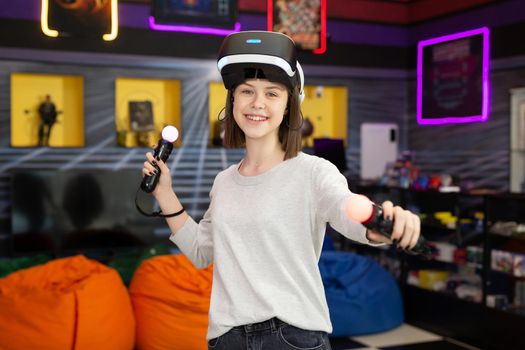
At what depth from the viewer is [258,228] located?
1.73m

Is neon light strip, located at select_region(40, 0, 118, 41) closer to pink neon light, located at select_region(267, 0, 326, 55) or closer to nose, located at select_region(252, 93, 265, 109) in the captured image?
pink neon light, located at select_region(267, 0, 326, 55)

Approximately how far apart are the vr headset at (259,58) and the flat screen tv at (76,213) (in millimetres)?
4593

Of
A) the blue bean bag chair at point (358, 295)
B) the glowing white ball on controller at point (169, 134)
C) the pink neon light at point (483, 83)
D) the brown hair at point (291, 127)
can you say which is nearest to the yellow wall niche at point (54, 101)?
the blue bean bag chair at point (358, 295)

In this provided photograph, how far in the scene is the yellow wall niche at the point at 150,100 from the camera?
21.6ft

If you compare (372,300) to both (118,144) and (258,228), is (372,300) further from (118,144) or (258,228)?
(258,228)

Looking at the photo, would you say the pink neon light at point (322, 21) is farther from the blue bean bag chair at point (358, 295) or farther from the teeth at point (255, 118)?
the teeth at point (255, 118)

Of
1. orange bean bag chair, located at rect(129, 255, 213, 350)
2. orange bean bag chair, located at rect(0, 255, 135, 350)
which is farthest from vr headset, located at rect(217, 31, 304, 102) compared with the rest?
orange bean bag chair, located at rect(129, 255, 213, 350)

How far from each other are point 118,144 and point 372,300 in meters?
2.74

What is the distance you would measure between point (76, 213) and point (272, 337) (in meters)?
4.76

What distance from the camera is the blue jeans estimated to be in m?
1.69

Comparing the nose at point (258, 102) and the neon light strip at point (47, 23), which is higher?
the neon light strip at point (47, 23)

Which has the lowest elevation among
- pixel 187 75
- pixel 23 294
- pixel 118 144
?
pixel 23 294

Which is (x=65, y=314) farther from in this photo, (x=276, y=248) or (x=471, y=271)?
(x=471, y=271)

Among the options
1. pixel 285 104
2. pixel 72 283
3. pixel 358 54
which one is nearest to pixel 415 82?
pixel 358 54
